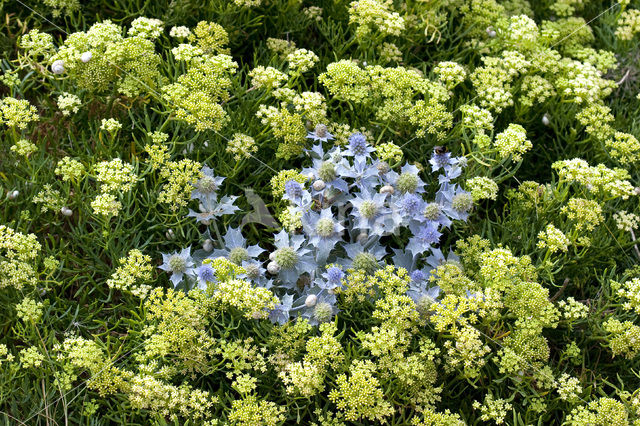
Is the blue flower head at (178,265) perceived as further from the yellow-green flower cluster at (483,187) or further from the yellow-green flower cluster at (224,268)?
the yellow-green flower cluster at (483,187)

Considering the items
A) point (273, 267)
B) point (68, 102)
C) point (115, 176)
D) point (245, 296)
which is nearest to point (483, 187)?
point (273, 267)

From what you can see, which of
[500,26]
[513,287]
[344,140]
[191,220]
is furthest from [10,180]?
[500,26]

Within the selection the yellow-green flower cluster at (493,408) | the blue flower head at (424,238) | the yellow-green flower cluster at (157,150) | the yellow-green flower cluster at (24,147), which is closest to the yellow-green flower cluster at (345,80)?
the blue flower head at (424,238)

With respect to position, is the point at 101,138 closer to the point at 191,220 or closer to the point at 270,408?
the point at 191,220

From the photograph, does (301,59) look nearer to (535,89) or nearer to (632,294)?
(535,89)

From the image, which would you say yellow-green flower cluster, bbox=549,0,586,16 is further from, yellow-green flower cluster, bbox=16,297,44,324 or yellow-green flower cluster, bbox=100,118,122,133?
yellow-green flower cluster, bbox=16,297,44,324
